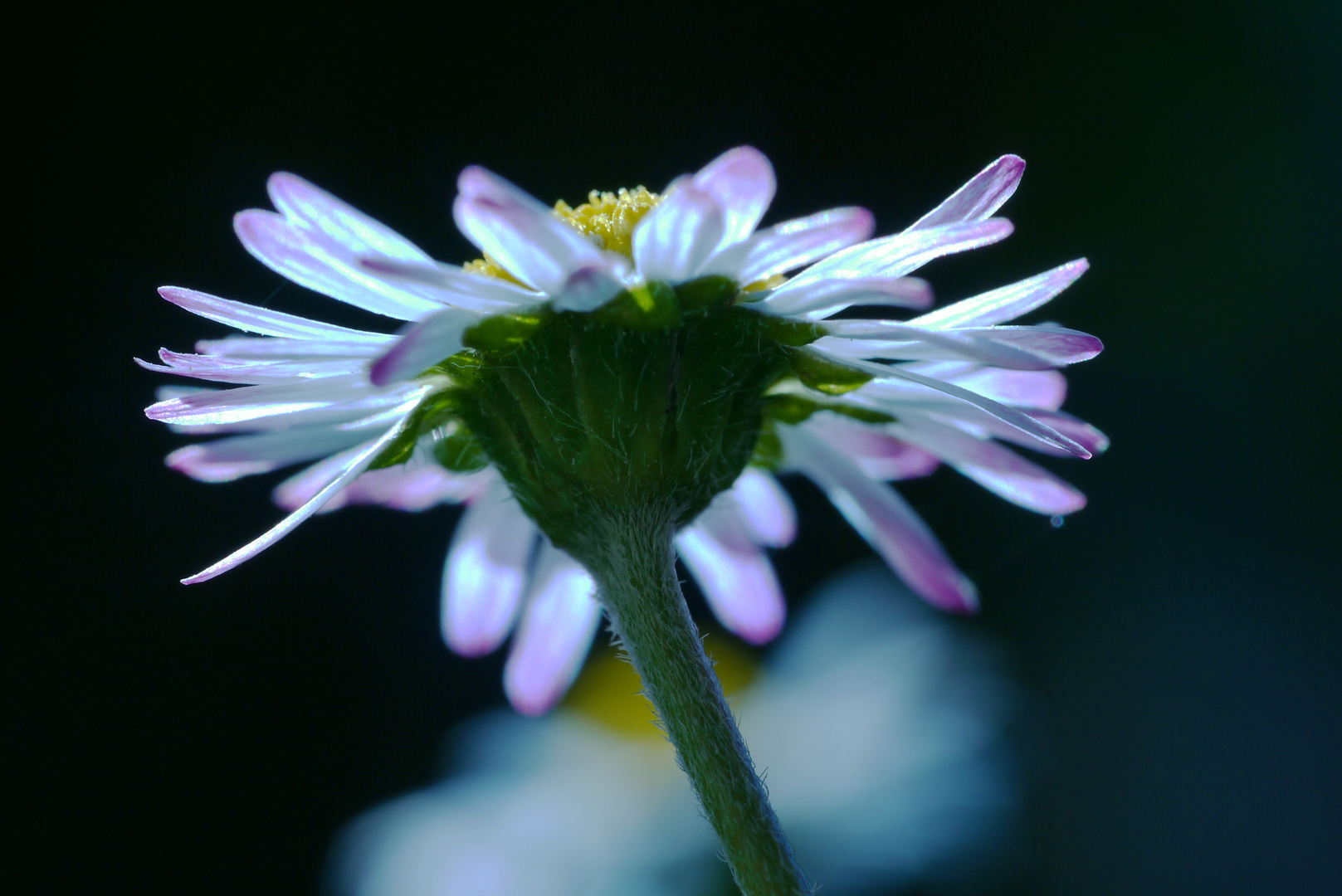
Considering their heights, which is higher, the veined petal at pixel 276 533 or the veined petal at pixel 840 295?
the veined petal at pixel 276 533

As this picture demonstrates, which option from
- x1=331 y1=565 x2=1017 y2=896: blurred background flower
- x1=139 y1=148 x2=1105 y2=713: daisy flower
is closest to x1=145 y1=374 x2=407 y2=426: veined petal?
x1=139 y1=148 x2=1105 y2=713: daisy flower

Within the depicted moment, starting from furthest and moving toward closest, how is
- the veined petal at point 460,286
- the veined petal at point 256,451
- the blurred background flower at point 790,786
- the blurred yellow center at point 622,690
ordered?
the blurred yellow center at point 622,690, the blurred background flower at point 790,786, the veined petal at point 256,451, the veined petal at point 460,286

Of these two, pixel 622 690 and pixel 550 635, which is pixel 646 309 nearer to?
pixel 550 635

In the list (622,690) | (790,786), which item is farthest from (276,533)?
(622,690)

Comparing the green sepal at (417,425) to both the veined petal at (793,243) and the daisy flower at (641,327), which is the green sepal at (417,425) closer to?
the daisy flower at (641,327)

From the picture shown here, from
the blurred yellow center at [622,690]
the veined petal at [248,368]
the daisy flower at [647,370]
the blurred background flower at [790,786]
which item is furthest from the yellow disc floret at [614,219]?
the blurred yellow center at [622,690]

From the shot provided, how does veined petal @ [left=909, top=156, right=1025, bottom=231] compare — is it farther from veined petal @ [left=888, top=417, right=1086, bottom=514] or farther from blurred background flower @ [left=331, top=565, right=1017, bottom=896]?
blurred background flower @ [left=331, top=565, right=1017, bottom=896]
